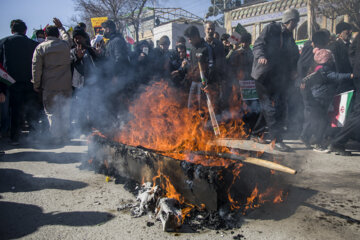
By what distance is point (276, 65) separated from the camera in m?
5.59

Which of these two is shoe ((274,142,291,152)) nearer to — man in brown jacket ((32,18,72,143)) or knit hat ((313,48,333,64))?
knit hat ((313,48,333,64))

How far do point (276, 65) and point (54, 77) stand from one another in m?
4.83

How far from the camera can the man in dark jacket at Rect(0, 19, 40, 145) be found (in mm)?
6277

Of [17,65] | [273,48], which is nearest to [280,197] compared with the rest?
[273,48]

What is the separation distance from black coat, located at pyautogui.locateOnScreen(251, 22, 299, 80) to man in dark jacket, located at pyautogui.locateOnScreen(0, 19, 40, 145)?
547cm

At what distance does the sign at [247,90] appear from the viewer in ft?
23.5

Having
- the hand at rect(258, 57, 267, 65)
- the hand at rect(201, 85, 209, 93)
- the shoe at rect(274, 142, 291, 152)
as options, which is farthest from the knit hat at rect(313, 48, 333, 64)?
the hand at rect(201, 85, 209, 93)

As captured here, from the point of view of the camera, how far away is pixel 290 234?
2.50 metres

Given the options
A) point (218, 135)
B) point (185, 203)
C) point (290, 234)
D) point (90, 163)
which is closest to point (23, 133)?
point (90, 163)

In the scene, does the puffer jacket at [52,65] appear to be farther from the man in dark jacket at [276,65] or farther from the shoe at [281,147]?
the shoe at [281,147]

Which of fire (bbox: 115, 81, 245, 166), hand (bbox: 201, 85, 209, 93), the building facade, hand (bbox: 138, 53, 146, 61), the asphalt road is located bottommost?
the asphalt road

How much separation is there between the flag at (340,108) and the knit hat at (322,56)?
778 mm

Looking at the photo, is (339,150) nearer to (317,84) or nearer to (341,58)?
(317,84)

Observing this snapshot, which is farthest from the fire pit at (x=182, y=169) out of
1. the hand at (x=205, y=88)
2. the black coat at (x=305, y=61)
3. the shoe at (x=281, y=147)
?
the black coat at (x=305, y=61)
